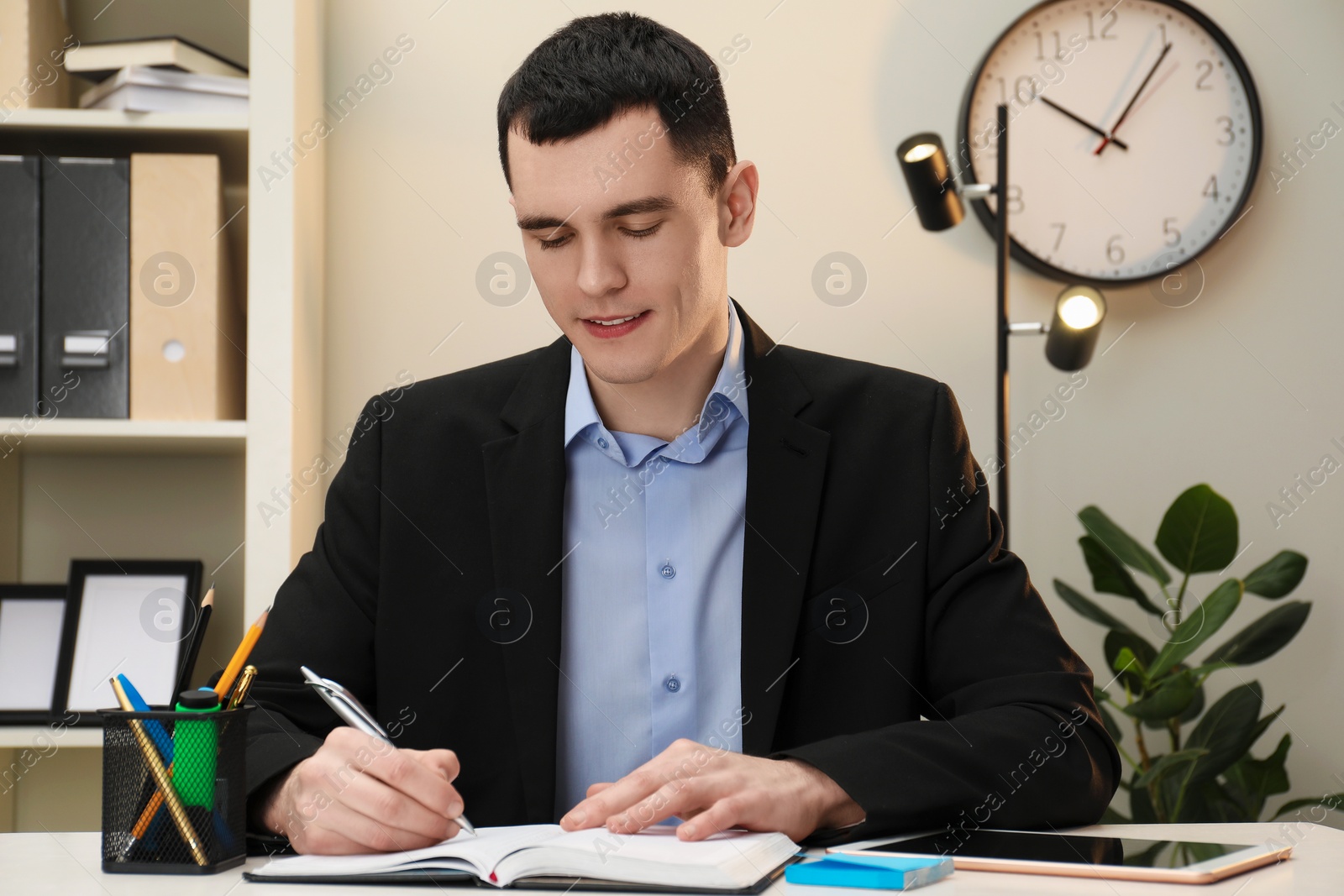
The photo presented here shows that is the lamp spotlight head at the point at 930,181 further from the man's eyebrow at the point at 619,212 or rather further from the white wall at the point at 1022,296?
the man's eyebrow at the point at 619,212

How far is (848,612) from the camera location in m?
1.36

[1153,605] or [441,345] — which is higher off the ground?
[441,345]

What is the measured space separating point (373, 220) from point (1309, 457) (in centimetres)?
175

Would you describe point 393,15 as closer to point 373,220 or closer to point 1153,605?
point 373,220

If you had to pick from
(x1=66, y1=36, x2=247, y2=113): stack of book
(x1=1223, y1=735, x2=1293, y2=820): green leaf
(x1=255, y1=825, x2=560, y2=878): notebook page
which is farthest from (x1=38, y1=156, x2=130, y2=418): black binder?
(x1=1223, y1=735, x2=1293, y2=820): green leaf

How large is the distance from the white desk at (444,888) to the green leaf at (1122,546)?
3.36 ft

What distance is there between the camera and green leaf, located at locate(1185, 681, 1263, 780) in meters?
1.91

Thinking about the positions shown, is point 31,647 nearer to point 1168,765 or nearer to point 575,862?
point 575,862

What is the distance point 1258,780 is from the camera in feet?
6.55

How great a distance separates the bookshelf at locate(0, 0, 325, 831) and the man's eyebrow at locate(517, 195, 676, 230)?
2.30 feet

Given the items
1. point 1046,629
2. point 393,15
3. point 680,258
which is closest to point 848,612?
point 1046,629

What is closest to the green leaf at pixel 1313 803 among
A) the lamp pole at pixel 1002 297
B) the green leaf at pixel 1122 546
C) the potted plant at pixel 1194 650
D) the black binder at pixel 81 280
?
the potted plant at pixel 1194 650

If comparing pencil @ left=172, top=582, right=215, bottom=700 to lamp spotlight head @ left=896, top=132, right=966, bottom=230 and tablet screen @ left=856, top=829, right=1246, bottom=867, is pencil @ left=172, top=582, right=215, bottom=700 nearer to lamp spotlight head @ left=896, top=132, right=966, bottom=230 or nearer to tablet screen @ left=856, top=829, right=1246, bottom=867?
tablet screen @ left=856, top=829, right=1246, bottom=867

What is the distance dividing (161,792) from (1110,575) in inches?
62.1
